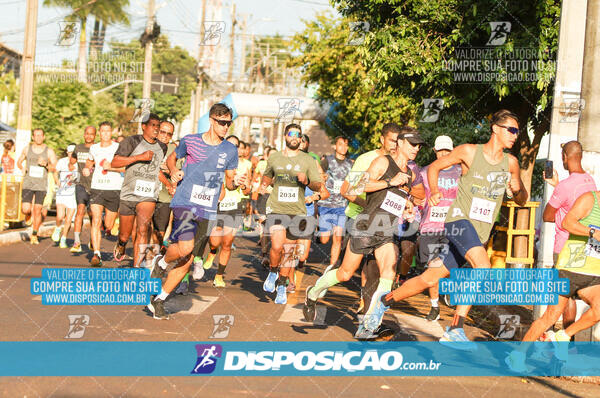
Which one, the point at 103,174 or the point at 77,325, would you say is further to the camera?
the point at 103,174

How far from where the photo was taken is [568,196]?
23.6 ft

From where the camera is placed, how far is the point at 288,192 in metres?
10.7

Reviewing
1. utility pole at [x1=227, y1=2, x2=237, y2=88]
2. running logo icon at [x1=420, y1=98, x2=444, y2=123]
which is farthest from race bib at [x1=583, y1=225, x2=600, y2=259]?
utility pole at [x1=227, y1=2, x2=237, y2=88]

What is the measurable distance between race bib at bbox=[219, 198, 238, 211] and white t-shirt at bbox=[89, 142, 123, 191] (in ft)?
5.06

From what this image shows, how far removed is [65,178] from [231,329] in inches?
359

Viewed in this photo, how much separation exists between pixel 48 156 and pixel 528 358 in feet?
36.1

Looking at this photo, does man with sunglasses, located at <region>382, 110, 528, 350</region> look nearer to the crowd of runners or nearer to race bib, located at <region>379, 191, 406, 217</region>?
the crowd of runners

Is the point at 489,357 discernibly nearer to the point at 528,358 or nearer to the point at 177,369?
the point at 528,358

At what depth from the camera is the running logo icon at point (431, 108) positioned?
1430 centimetres

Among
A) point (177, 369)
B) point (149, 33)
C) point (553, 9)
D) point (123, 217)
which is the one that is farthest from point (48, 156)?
point (149, 33)

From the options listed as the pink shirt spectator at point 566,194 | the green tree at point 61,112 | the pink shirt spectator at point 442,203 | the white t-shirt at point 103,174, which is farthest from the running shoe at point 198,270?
the green tree at point 61,112

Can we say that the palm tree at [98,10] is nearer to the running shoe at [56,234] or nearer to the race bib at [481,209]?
the running shoe at [56,234]

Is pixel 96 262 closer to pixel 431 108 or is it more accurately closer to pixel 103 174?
pixel 103 174

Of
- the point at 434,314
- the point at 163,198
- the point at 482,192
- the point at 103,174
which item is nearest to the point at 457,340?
the point at 482,192
